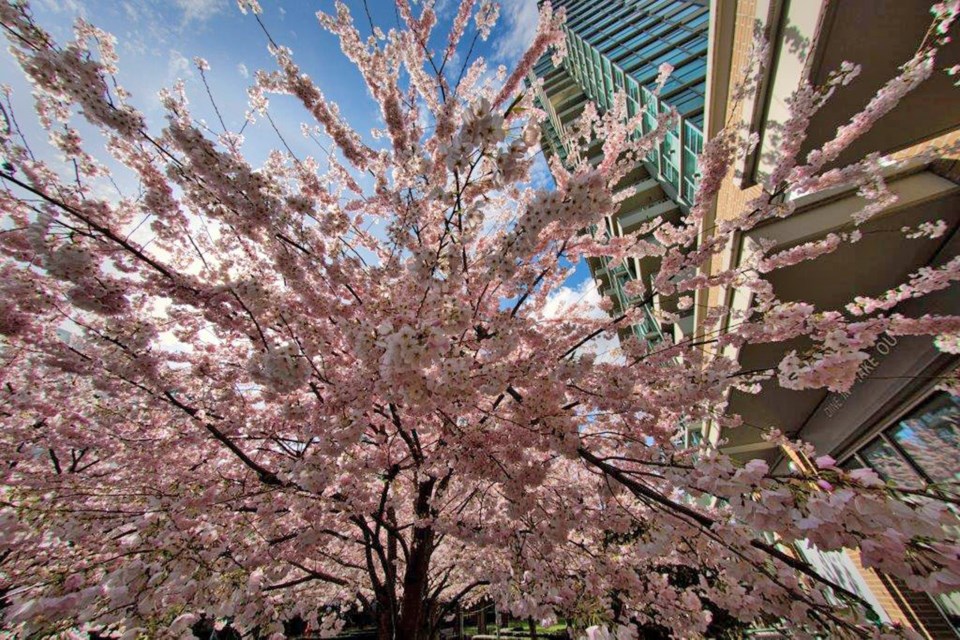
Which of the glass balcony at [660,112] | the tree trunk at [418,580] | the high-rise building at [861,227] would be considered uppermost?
the glass balcony at [660,112]

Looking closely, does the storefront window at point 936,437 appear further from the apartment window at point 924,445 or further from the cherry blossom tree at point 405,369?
the cherry blossom tree at point 405,369

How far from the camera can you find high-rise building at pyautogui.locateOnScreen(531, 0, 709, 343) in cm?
1410

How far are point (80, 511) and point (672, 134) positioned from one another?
18323mm

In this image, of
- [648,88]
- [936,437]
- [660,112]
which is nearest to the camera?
[936,437]

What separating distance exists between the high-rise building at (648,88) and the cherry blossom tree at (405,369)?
575 cm

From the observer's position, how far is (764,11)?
594 centimetres

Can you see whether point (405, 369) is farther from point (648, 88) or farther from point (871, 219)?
point (648, 88)

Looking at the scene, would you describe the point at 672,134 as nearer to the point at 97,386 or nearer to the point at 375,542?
the point at 375,542

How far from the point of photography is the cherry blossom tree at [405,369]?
3025 millimetres

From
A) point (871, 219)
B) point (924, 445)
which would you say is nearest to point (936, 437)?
point (924, 445)

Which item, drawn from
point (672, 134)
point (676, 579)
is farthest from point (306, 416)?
Answer: point (672, 134)

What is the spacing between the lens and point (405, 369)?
2789mm

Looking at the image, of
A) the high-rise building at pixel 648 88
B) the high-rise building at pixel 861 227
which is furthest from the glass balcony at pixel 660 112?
the high-rise building at pixel 861 227

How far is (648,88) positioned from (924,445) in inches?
678
